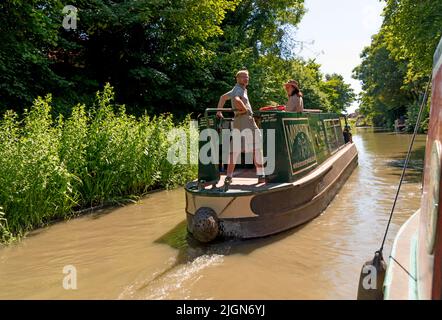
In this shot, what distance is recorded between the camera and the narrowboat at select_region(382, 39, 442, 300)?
2.19 meters

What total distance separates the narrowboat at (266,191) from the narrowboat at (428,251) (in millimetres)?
2329

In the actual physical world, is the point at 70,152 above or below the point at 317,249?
above

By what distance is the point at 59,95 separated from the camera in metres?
12.3

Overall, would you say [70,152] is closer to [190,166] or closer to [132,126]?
[132,126]

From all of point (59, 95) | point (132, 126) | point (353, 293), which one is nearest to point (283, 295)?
point (353, 293)

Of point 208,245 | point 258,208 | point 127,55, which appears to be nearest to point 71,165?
point 208,245

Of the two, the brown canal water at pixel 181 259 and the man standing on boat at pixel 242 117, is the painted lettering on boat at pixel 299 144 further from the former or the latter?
the brown canal water at pixel 181 259

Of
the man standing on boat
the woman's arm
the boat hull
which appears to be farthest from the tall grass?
the woman's arm

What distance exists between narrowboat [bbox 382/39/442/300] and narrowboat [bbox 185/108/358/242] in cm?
233

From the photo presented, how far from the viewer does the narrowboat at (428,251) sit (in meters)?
2.19

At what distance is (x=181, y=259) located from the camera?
5215mm

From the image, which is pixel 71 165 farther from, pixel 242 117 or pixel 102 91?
pixel 102 91

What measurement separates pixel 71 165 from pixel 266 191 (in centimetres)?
392
